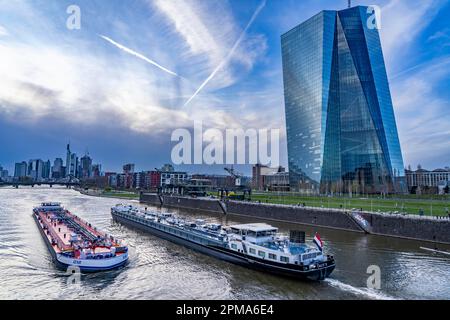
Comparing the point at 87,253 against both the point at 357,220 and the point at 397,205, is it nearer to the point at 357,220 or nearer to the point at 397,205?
the point at 357,220

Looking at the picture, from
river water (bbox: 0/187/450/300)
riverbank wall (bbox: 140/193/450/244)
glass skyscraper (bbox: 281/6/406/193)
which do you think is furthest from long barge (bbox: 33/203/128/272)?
glass skyscraper (bbox: 281/6/406/193)

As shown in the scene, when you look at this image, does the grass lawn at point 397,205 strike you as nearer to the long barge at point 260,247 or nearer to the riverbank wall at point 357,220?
the riverbank wall at point 357,220

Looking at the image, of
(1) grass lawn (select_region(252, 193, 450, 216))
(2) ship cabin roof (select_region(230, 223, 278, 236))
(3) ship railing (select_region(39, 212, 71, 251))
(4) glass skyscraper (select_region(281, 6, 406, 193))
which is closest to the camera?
(2) ship cabin roof (select_region(230, 223, 278, 236))

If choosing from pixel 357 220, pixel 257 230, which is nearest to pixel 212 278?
pixel 257 230

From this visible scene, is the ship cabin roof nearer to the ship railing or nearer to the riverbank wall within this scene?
the ship railing

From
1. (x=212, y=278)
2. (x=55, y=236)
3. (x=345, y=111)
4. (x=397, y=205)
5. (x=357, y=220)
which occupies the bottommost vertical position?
(x=212, y=278)

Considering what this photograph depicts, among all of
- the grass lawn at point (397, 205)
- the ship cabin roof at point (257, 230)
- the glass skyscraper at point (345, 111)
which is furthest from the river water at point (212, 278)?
the glass skyscraper at point (345, 111)
